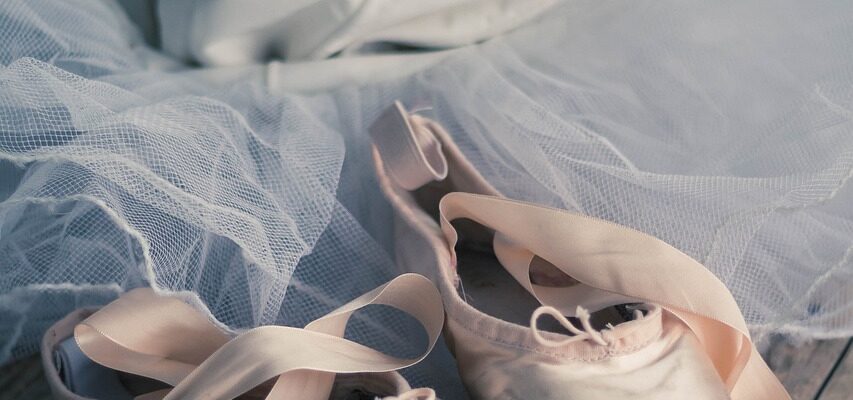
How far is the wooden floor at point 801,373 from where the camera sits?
594 mm

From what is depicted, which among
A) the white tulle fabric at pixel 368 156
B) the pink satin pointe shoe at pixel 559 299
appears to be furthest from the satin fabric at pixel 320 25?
the pink satin pointe shoe at pixel 559 299

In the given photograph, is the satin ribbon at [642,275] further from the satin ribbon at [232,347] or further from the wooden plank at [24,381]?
the wooden plank at [24,381]

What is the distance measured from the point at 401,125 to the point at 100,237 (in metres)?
0.23

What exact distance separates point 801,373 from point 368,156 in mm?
380

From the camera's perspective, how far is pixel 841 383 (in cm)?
60

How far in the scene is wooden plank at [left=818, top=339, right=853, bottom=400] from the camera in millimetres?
591

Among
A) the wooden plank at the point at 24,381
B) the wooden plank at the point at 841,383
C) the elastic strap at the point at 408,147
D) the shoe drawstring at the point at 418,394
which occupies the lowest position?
the wooden plank at the point at 24,381

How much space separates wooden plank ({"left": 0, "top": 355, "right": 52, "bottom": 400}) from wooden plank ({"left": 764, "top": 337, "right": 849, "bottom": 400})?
55 cm

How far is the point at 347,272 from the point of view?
604mm

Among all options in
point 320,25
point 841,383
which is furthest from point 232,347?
point 841,383

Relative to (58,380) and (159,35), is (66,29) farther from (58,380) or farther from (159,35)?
(58,380)

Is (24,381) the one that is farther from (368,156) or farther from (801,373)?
(801,373)

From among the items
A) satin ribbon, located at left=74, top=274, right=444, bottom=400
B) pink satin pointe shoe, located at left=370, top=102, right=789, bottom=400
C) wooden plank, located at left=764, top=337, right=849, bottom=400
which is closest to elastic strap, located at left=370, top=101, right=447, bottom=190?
pink satin pointe shoe, located at left=370, top=102, right=789, bottom=400

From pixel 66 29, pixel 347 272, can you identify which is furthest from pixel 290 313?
pixel 66 29
